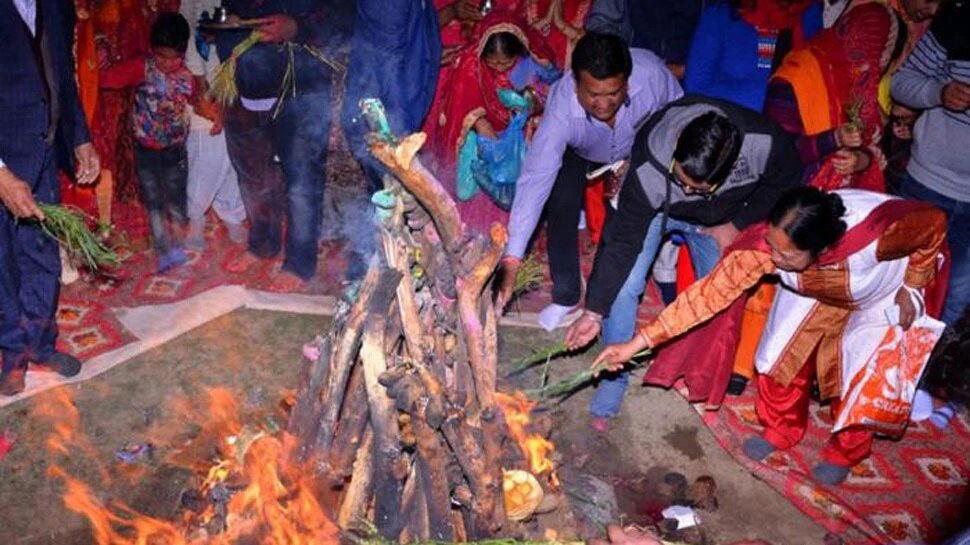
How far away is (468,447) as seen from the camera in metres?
3.29

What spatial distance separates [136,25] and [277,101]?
3.94ft

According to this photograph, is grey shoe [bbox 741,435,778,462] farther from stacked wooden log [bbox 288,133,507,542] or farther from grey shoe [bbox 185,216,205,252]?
grey shoe [bbox 185,216,205,252]

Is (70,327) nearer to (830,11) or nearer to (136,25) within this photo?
(136,25)

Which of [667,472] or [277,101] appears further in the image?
[277,101]

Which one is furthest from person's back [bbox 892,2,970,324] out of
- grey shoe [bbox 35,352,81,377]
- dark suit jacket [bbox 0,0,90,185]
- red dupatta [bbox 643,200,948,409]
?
grey shoe [bbox 35,352,81,377]

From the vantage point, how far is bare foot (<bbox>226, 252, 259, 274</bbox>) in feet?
21.3

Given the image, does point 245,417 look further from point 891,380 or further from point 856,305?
point 891,380

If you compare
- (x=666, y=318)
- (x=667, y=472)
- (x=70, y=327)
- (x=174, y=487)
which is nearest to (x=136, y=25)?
(x=70, y=327)

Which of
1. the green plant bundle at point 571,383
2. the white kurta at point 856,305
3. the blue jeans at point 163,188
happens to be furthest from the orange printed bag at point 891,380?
the blue jeans at point 163,188

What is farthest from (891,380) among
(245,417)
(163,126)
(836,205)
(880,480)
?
(163,126)

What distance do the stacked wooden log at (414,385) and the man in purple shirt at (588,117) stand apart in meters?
1.24

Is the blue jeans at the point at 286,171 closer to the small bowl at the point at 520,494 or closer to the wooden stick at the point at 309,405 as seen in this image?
the wooden stick at the point at 309,405

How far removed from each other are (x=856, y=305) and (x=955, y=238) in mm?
1466

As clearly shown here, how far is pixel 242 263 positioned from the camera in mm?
6582
